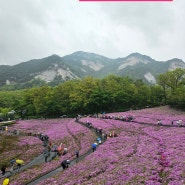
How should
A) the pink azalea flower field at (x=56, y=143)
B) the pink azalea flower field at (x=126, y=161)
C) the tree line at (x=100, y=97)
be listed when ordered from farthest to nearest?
1. the tree line at (x=100, y=97)
2. the pink azalea flower field at (x=56, y=143)
3. the pink azalea flower field at (x=126, y=161)

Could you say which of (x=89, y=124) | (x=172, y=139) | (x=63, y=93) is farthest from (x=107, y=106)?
(x=172, y=139)

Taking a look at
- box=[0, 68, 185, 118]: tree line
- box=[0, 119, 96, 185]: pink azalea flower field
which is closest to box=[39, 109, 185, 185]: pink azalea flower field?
box=[0, 119, 96, 185]: pink azalea flower field

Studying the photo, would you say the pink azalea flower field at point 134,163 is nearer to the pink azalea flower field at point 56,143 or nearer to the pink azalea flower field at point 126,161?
the pink azalea flower field at point 126,161

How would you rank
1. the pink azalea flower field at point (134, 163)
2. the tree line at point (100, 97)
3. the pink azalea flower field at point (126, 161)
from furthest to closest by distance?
the tree line at point (100, 97) → the pink azalea flower field at point (126, 161) → the pink azalea flower field at point (134, 163)

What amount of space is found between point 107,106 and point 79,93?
13.1m

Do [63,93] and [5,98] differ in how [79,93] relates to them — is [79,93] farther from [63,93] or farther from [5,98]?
[5,98]

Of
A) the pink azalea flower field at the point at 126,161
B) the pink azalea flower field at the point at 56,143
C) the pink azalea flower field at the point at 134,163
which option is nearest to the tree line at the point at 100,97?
the pink azalea flower field at the point at 56,143

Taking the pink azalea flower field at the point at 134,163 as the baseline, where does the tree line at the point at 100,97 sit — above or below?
above

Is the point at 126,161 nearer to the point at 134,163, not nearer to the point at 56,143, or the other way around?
the point at 134,163

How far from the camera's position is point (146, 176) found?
28.0 metres

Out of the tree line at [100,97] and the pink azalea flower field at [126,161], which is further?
the tree line at [100,97]

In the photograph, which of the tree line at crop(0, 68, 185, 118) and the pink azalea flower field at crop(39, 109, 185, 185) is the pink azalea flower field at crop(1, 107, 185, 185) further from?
the tree line at crop(0, 68, 185, 118)

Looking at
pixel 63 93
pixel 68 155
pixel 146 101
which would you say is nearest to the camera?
pixel 68 155

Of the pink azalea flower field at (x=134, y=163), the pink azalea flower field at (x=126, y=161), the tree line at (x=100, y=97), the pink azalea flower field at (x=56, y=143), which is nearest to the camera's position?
the pink azalea flower field at (x=134, y=163)
